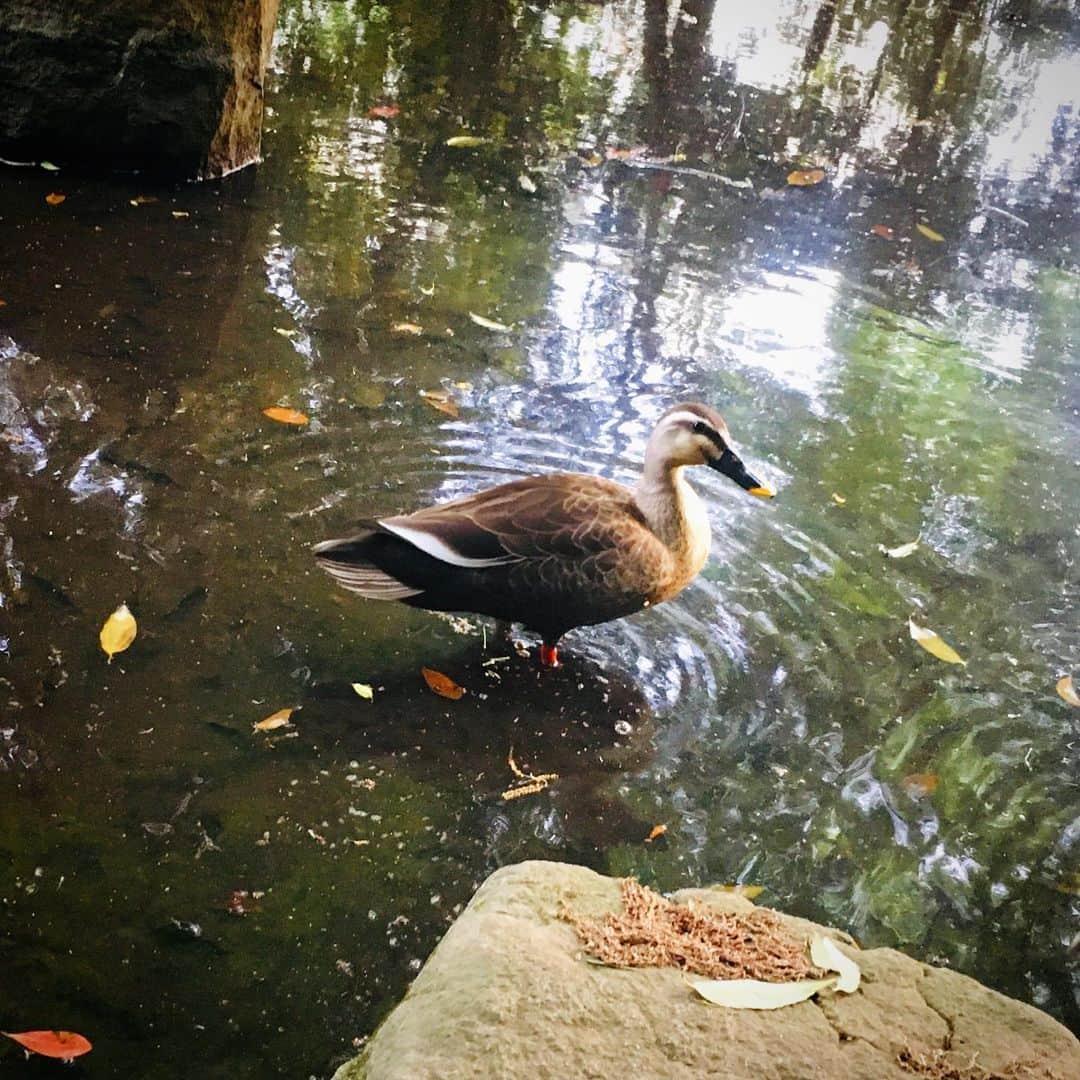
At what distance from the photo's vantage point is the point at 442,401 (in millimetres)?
5059

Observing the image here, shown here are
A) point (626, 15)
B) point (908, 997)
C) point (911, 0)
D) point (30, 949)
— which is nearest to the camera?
point (908, 997)

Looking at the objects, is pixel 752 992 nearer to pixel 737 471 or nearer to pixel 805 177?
pixel 737 471

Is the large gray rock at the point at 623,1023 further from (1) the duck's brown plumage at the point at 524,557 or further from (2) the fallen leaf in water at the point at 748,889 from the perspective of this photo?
(1) the duck's brown plumage at the point at 524,557

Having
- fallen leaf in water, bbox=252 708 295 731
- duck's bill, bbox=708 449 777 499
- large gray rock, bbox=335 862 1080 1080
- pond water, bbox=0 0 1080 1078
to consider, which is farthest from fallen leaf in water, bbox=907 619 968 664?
fallen leaf in water, bbox=252 708 295 731

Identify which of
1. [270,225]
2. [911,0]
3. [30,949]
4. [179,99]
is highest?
[911,0]

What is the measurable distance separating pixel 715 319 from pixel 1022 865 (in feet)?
11.7

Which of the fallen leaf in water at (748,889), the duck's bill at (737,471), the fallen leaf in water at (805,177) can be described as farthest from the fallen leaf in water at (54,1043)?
the fallen leaf in water at (805,177)

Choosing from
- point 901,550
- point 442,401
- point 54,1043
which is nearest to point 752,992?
point 54,1043

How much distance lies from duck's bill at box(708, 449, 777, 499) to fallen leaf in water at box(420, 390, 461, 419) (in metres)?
1.46

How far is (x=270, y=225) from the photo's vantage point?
6340 mm

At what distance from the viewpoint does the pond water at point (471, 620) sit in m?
2.95

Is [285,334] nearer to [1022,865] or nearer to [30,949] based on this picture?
[30,949]

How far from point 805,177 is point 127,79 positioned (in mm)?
4697

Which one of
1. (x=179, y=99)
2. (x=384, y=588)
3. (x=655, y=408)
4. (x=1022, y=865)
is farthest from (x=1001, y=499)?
(x=179, y=99)
